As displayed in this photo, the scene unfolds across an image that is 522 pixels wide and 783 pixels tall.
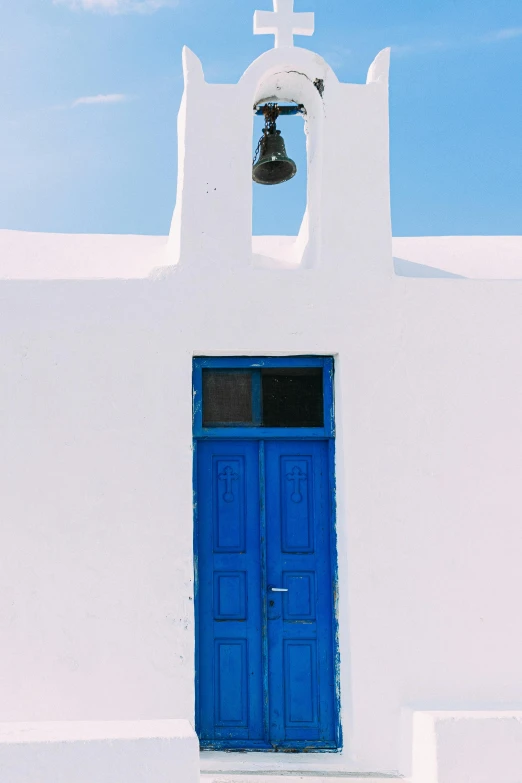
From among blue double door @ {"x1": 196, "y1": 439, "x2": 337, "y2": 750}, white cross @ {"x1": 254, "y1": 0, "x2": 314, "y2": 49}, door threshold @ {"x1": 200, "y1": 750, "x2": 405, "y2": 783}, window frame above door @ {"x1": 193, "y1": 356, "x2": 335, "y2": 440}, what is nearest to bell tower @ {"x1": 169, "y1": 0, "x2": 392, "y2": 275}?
white cross @ {"x1": 254, "y1": 0, "x2": 314, "y2": 49}

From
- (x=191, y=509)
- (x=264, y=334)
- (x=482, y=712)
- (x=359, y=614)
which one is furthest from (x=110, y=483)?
(x=482, y=712)

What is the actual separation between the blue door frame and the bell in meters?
1.44

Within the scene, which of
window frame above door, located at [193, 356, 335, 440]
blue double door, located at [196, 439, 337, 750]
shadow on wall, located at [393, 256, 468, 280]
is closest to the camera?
blue double door, located at [196, 439, 337, 750]

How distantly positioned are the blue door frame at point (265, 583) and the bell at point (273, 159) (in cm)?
144

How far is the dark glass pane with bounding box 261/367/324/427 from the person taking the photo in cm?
570

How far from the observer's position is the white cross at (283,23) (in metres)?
5.88

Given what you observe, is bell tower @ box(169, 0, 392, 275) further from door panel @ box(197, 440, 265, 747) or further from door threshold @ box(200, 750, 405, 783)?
door threshold @ box(200, 750, 405, 783)

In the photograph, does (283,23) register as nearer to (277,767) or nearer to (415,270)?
(415,270)

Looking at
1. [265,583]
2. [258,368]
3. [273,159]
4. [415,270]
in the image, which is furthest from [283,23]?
[265,583]

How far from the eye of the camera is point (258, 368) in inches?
225

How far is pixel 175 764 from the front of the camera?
4.24m

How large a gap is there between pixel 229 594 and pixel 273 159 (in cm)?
290

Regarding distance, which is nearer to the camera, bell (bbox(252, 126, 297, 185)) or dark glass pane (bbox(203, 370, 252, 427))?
dark glass pane (bbox(203, 370, 252, 427))

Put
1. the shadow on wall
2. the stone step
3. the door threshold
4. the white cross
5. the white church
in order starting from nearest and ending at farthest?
the stone step < the door threshold < the white church < the white cross < the shadow on wall
